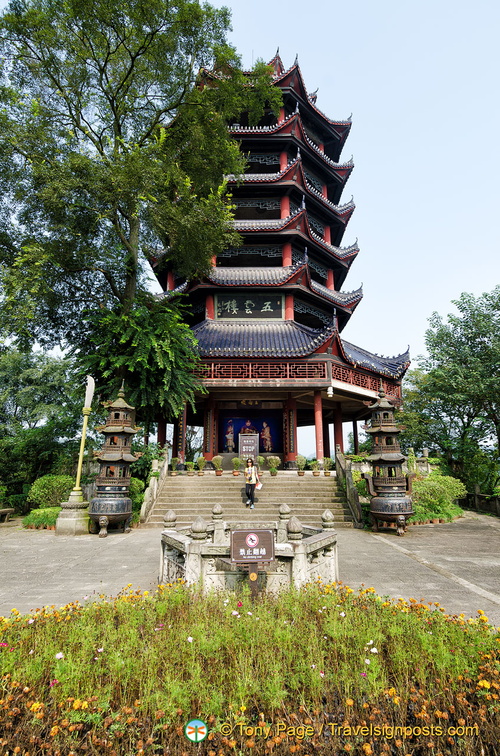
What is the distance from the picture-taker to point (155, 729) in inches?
93.4

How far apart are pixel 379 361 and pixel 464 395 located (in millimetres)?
5014

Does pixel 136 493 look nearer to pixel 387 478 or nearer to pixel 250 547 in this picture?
pixel 387 478

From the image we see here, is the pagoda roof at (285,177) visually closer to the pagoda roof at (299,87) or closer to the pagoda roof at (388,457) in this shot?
the pagoda roof at (299,87)

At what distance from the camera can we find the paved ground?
519 centimetres

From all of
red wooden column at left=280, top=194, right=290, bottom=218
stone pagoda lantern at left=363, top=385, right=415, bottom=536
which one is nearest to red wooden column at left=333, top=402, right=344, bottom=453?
stone pagoda lantern at left=363, top=385, right=415, bottom=536

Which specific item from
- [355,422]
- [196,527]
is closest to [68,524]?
[196,527]

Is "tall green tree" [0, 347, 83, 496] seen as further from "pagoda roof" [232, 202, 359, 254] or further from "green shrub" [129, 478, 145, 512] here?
"pagoda roof" [232, 202, 359, 254]

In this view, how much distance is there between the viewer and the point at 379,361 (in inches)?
888

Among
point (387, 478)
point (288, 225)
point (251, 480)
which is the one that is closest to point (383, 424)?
point (387, 478)

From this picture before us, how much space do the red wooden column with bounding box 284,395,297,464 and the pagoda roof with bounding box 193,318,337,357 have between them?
9.76 ft

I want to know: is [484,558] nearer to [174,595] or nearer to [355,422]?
[174,595]

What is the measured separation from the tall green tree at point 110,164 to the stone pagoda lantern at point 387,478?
6.93 m

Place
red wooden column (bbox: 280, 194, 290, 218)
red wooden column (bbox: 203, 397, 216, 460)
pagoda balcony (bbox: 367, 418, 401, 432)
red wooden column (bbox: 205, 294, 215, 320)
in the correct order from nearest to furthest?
1. pagoda balcony (bbox: 367, 418, 401, 432)
2. red wooden column (bbox: 203, 397, 216, 460)
3. red wooden column (bbox: 205, 294, 215, 320)
4. red wooden column (bbox: 280, 194, 290, 218)

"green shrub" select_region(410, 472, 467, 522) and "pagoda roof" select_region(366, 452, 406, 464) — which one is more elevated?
"pagoda roof" select_region(366, 452, 406, 464)
